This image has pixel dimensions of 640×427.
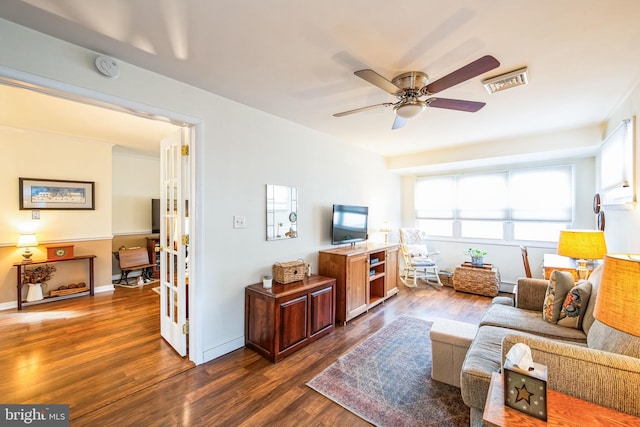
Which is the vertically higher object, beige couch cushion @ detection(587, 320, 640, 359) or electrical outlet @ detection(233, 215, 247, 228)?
electrical outlet @ detection(233, 215, 247, 228)

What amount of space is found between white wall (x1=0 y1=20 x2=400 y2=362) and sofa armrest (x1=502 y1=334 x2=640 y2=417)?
2416mm

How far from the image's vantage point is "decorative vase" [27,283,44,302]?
3848mm

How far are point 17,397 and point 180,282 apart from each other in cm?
129

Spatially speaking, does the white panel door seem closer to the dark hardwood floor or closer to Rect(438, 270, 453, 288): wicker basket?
the dark hardwood floor

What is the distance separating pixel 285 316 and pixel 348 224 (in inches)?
72.5

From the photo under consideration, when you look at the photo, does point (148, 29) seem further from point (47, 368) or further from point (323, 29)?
point (47, 368)

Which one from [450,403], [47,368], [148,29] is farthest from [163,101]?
[450,403]

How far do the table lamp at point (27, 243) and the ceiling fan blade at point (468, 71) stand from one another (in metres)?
5.55

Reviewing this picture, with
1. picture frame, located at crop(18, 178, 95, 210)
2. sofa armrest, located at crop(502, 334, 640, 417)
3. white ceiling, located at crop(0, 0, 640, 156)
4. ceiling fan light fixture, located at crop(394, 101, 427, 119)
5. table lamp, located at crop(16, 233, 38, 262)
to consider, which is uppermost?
white ceiling, located at crop(0, 0, 640, 156)

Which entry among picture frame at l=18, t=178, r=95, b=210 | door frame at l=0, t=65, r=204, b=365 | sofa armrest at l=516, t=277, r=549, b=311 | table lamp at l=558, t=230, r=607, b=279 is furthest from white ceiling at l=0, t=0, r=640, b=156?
picture frame at l=18, t=178, r=95, b=210

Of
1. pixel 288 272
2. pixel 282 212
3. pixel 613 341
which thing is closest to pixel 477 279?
pixel 613 341

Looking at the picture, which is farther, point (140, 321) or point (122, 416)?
point (140, 321)

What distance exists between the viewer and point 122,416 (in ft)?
6.01

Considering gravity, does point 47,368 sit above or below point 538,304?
below
